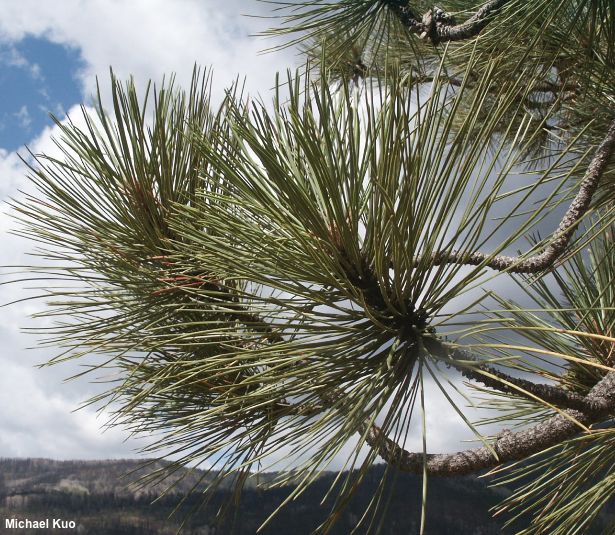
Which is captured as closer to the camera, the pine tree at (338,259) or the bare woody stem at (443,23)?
the pine tree at (338,259)

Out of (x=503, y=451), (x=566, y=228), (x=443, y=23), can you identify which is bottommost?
(x=503, y=451)

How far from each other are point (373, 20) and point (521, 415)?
671 mm

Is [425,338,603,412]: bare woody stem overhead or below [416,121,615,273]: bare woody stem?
below

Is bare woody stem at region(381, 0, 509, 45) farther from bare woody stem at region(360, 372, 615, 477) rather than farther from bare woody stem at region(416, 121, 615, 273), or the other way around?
bare woody stem at region(360, 372, 615, 477)

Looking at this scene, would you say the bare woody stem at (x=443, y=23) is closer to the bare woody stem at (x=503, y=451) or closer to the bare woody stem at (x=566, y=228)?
the bare woody stem at (x=566, y=228)

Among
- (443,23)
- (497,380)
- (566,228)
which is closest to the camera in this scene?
(497,380)

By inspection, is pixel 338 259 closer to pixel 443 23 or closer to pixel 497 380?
pixel 497 380

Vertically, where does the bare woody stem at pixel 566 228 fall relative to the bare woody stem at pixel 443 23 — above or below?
below

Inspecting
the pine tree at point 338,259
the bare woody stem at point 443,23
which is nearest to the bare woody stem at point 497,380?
the pine tree at point 338,259

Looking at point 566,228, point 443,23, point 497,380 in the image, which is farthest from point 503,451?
point 443,23

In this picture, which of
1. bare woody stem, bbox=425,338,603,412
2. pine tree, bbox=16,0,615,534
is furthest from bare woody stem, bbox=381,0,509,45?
bare woody stem, bbox=425,338,603,412

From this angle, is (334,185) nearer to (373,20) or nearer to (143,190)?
(143,190)

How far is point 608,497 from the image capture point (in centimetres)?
64

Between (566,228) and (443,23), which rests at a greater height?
(443,23)
